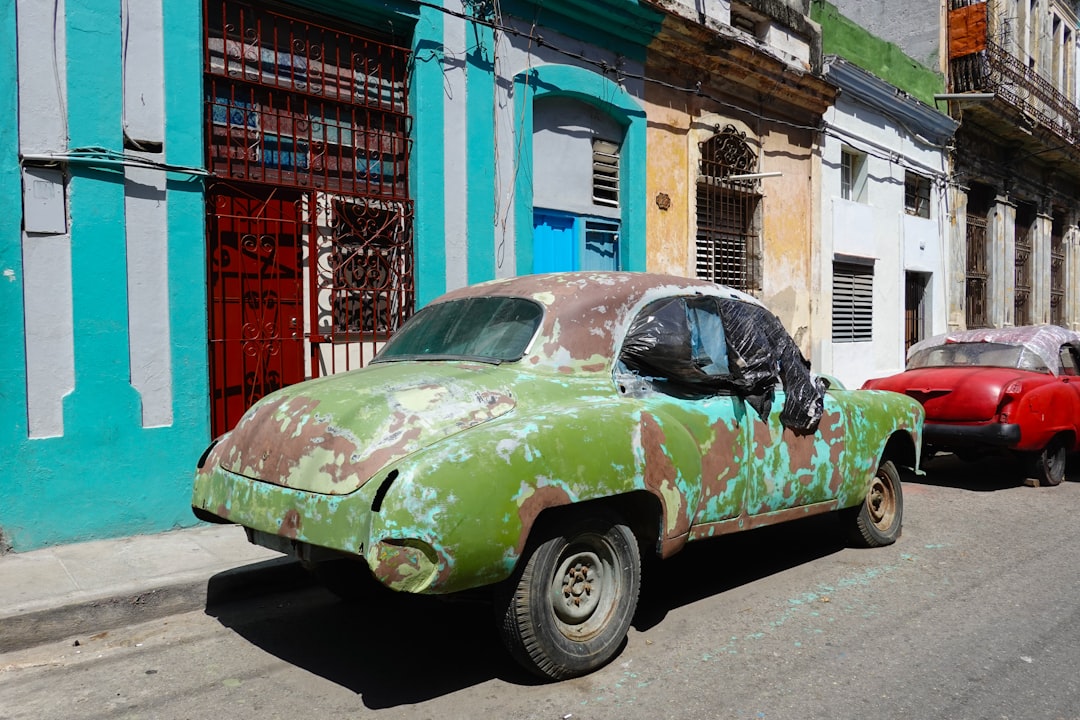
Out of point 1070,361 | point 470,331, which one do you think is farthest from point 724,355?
point 1070,361

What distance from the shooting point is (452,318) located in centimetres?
477

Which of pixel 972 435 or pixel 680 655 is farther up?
pixel 972 435

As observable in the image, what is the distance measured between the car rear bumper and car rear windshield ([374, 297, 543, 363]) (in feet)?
15.9

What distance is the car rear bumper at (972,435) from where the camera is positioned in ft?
25.7

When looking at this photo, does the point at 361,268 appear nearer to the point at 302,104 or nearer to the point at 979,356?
the point at 302,104

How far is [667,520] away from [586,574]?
1.62 feet

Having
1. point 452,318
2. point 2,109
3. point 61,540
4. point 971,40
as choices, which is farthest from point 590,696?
point 971,40

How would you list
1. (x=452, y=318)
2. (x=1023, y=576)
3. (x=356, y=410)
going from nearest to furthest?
(x=356, y=410) → (x=452, y=318) → (x=1023, y=576)

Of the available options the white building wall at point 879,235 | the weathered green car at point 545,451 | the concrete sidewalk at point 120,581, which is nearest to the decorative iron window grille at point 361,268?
the concrete sidewalk at point 120,581

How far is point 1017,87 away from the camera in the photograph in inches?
768

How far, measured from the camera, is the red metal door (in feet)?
22.8

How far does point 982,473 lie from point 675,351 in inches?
270

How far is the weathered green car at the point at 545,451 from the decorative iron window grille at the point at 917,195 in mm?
13349

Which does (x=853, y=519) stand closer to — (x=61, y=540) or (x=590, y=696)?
(x=590, y=696)
